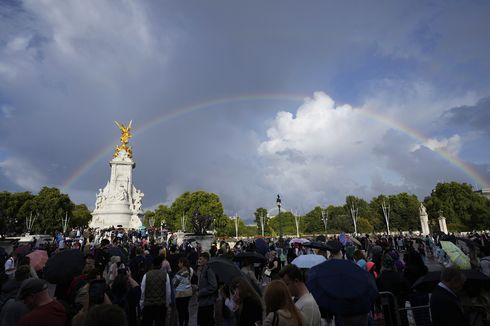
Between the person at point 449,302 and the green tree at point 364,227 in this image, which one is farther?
the green tree at point 364,227

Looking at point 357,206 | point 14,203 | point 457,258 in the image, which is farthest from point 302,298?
point 357,206

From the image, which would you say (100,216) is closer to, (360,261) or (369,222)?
(360,261)

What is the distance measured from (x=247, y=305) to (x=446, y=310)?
250 centimetres

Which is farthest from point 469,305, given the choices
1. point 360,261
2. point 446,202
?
point 446,202

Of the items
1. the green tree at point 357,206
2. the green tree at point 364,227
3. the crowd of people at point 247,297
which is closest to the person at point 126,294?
the crowd of people at point 247,297

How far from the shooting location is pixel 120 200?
53.0 meters

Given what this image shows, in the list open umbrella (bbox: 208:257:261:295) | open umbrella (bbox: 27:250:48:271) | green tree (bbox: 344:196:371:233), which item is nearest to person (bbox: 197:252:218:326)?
open umbrella (bbox: 208:257:261:295)

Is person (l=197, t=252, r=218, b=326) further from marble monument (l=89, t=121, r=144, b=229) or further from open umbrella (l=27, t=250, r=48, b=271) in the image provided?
marble monument (l=89, t=121, r=144, b=229)

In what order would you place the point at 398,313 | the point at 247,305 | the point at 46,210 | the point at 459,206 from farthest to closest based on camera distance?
1. the point at 459,206
2. the point at 46,210
3. the point at 398,313
4. the point at 247,305

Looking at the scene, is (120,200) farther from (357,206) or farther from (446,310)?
(357,206)

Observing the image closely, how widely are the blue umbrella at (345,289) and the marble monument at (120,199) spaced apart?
50591 millimetres

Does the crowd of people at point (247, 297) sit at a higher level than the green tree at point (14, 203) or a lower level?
lower

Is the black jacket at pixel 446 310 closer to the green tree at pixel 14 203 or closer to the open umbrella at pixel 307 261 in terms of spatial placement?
the open umbrella at pixel 307 261

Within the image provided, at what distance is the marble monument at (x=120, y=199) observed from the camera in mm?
51406
